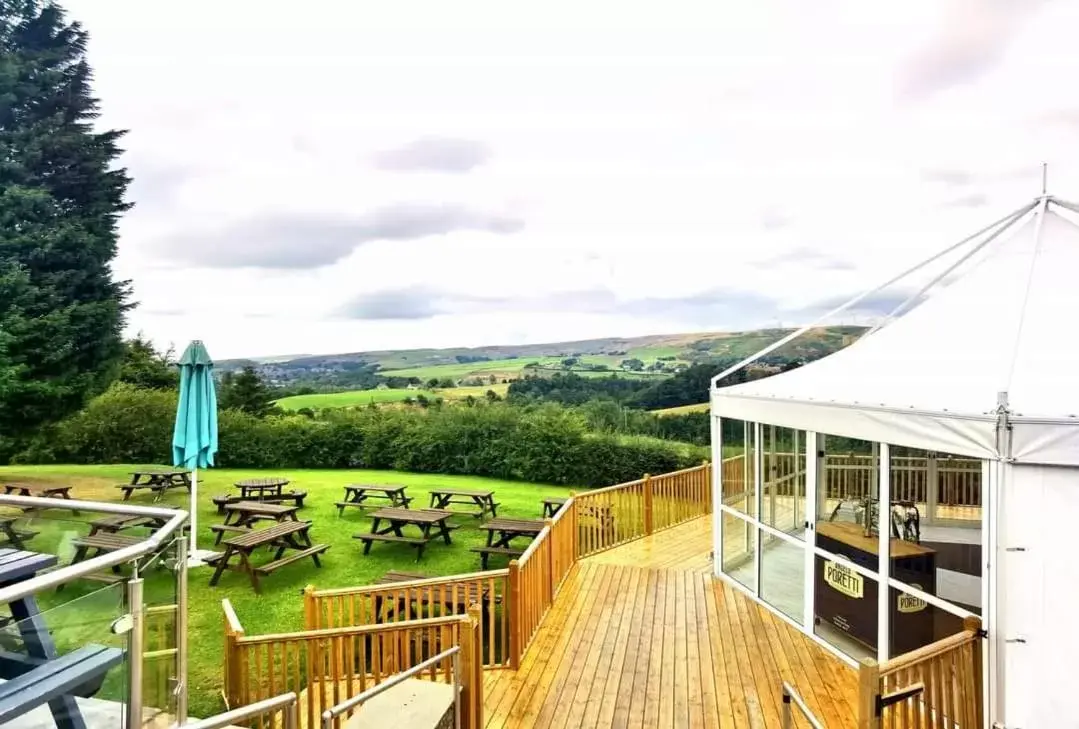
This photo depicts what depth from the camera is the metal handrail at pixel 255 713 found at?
2.46 meters

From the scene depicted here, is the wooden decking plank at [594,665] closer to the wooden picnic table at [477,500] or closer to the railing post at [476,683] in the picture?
the railing post at [476,683]

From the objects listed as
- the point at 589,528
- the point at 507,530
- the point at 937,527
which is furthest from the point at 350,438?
the point at 937,527

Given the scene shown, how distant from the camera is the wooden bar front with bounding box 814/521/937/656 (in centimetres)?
468

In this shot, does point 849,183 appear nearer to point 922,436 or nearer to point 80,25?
point 922,436

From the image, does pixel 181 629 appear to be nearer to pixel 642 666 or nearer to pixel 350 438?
pixel 642 666

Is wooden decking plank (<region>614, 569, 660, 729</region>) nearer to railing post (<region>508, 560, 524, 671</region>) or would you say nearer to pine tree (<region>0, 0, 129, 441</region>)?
railing post (<region>508, 560, 524, 671</region>)

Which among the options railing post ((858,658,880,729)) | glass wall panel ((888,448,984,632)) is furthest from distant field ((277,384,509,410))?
railing post ((858,658,880,729))

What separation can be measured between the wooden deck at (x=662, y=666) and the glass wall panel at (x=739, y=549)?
0.73 ft

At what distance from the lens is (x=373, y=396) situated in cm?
2381

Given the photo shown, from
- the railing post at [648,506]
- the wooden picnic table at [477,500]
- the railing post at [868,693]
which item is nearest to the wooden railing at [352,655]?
the railing post at [868,693]

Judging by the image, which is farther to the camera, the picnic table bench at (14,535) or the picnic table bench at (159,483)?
the picnic table bench at (159,483)

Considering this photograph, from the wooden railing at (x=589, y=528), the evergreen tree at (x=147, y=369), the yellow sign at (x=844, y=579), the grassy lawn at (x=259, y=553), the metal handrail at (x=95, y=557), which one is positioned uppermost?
the evergreen tree at (x=147, y=369)

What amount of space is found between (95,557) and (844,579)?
18.3ft

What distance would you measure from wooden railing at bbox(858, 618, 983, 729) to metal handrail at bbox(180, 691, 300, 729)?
3.00 m
